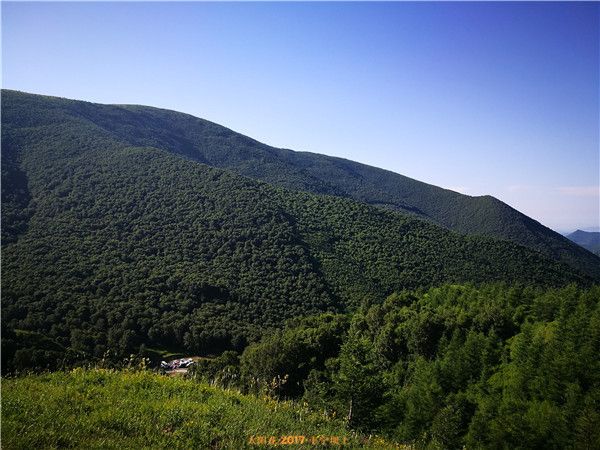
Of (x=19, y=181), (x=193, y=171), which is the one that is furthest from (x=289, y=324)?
(x=19, y=181)

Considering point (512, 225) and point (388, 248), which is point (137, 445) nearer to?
point (388, 248)

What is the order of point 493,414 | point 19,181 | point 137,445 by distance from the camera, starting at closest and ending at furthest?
point 137,445
point 493,414
point 19,181
